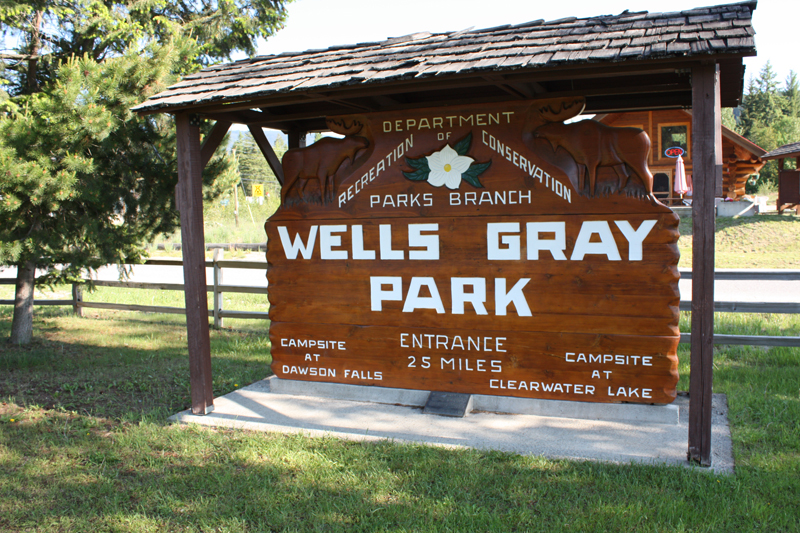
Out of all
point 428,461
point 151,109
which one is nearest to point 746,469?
point 428,461

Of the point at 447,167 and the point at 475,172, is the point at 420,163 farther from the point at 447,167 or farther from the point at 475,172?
the point at 475,172

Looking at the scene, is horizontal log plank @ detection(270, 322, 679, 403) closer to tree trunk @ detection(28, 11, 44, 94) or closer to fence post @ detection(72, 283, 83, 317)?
tree trunk @ detection(28, 11, 44, 94)

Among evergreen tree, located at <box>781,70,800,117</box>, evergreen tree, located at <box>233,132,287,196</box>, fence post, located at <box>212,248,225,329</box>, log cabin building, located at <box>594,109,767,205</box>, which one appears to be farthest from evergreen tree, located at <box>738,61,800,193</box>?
fence post, located at <box>212,248,225,329</box>

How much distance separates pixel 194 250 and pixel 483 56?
295cm

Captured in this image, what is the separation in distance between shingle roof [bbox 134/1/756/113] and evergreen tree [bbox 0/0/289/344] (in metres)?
1.64

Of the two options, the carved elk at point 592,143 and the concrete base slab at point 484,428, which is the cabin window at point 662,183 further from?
the carved elk at point 592,143

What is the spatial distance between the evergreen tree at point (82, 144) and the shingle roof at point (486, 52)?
164 centimetres

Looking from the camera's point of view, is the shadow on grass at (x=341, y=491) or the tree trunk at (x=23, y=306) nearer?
the shadow on grass at (x=341, y=491)

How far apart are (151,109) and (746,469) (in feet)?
17.4

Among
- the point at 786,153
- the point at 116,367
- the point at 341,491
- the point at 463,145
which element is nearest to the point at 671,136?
the point at 786,153

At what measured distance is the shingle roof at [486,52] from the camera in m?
3.77

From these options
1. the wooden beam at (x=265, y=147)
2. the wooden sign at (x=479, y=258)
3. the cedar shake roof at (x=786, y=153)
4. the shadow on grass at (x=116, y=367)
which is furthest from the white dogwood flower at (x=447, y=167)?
the cedar shake roof at (x=786, y=153)

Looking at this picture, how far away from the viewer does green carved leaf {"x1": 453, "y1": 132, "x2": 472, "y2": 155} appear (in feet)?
16.1

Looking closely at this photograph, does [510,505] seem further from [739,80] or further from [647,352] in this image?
[739,80]
